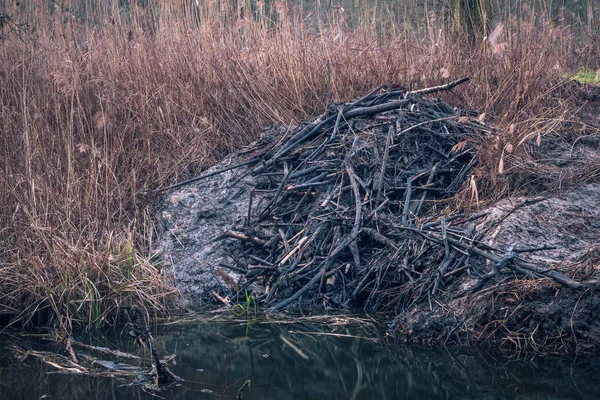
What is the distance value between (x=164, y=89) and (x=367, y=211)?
2.30 meters

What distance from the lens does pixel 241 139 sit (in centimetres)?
522

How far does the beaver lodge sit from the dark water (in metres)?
0.20

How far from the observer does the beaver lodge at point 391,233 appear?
295cm

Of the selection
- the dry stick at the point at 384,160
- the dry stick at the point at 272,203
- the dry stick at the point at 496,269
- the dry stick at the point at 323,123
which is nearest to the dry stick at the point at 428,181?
the dry stick at the point at 384,160

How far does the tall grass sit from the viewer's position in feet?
12.5

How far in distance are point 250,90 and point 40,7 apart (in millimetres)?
2103

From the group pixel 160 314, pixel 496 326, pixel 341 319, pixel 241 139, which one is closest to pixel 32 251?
pixel 160 314

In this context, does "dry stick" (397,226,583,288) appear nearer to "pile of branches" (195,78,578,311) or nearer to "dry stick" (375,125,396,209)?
"pile of branches" (195,78,578,311)

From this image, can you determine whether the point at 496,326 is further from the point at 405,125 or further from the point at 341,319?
the point at 405,125

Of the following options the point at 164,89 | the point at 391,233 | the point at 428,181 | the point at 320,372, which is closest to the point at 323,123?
the point at 428,181

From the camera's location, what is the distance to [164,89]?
5.29 meters

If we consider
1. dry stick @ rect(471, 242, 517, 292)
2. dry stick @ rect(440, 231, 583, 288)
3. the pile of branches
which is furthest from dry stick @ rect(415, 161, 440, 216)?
dry stick @ rect(471, 242, 517, 292)

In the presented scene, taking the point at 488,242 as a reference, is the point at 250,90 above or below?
above

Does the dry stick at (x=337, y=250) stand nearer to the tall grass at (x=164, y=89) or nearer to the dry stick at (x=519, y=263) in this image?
the dry stick at (x=519, y=263)
